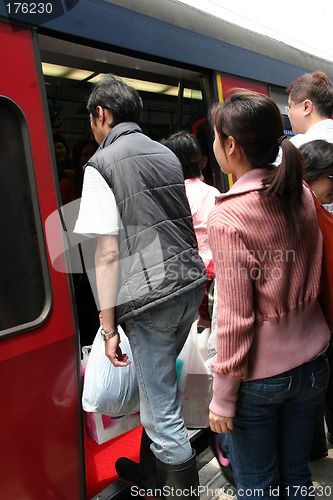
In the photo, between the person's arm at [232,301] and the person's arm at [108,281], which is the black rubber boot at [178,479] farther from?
the person's arm at [232,301]

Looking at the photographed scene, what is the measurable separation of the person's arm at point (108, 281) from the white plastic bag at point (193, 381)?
0.58 metres

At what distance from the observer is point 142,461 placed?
2215mm

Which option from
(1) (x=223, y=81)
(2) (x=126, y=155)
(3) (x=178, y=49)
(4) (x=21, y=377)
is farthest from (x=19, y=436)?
(1) (x=223, y=81)

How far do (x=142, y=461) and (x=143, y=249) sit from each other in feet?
3.47

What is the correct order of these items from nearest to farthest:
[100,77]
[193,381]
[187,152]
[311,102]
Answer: [193,381]
[311,102]
[187,152]
[100,77]

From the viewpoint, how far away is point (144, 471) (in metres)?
2.19

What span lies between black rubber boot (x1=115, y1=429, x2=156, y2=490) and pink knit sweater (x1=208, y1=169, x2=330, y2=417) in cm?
89

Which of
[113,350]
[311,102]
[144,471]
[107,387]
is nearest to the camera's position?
[113,350]

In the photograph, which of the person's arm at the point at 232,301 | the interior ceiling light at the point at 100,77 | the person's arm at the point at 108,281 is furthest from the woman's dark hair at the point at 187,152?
the person's arm at the point at 232,301

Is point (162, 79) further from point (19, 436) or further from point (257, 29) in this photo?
point (19, 436)

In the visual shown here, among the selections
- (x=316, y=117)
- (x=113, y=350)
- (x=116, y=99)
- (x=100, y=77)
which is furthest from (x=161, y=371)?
(x=100, y=77)

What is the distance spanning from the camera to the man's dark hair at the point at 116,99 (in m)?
2.01

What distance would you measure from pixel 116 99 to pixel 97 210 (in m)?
0.53

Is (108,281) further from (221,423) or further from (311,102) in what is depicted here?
(311,102)
